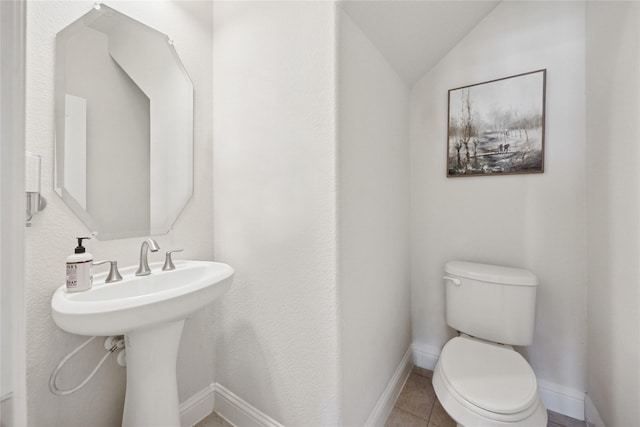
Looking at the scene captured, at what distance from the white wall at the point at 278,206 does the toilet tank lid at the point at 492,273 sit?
84cm

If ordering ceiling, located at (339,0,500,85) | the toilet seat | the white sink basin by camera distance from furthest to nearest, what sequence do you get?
ceiling, located at (339,0,500,85) < the toilet seat < the white sink basin

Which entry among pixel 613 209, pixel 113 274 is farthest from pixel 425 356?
pixel 113 274

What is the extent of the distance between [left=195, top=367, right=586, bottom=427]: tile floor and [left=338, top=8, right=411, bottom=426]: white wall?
0.54 feet

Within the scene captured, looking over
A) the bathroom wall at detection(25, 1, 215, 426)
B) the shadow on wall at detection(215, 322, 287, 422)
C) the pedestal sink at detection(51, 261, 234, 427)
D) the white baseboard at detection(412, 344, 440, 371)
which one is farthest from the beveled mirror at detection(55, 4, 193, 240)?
the white baseboard at detection(412, 344, 440, 371)

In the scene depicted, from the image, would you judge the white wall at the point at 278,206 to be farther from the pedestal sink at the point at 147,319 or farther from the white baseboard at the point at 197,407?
Answer: the pedestal sink at the point at 147,319

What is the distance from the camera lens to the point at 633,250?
862 mm

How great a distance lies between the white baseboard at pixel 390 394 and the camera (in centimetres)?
117

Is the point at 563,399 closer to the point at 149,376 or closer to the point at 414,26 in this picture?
the point at 149,376

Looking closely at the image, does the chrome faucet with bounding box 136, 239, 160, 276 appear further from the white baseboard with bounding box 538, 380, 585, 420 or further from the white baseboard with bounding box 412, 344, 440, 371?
the white baseboard with bounding box 538, 380, 585, 420

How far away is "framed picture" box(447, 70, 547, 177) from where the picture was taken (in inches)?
53.1

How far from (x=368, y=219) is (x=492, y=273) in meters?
0.73

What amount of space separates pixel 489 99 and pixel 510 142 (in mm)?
279

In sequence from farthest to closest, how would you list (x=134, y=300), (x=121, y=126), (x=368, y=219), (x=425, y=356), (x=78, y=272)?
(x=425, y=356)
(x=368, y=219)
(x=121, y=126)
(x=78, y=272)
(x=134, y=300)

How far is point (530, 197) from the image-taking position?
1.37 m
